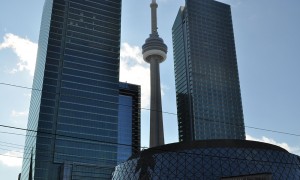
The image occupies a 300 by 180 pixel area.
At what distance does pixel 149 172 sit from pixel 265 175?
47639 mm

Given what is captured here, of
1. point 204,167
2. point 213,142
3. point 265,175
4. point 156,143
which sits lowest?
point 265,175

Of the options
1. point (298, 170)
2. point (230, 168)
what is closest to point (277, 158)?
point (298, 170)

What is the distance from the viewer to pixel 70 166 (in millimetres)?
196875

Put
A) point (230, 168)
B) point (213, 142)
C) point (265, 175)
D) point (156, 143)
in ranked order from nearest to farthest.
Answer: point (265, 175)
point (230, 168)
point (213, 142)
point (156, 143)

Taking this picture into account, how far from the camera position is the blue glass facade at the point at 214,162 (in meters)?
98.1

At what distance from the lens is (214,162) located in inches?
3935

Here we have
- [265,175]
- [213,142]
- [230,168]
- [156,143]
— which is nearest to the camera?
[265,175]

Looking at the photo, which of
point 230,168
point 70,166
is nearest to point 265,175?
point 230,168

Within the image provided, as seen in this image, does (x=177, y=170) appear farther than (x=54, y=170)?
No

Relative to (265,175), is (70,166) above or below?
above

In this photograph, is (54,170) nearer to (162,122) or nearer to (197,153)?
(162,122)

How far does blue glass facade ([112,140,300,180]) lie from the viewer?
322 feet

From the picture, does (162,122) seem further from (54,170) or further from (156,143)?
(54,170)

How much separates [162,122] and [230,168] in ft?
316
